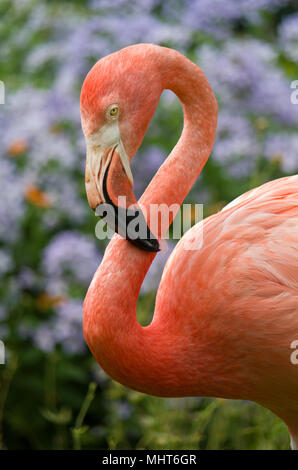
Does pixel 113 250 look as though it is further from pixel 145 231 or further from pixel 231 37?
pixel 231 37

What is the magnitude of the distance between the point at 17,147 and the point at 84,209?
506 mm

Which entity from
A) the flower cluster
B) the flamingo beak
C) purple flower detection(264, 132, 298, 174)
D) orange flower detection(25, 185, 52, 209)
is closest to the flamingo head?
the flamingo beak

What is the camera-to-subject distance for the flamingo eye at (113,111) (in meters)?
1.79

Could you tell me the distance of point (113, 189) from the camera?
1796mm

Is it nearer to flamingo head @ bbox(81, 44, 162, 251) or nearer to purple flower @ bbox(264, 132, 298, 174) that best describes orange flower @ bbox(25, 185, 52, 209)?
purple flower @ bbox(264, 132, 298, 174)

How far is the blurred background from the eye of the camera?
122 inches

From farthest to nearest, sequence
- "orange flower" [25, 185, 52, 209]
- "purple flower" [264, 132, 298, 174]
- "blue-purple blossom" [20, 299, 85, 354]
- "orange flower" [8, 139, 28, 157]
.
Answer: "orange flower" [8, 139, 28, 157]
"orange flower" [25, 185, 52, 209]
"purple flower" [264, 132, 298, 174]
"blue-purple blossom" [20, 299, 85, 354]

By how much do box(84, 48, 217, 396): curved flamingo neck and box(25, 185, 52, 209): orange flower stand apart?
1400 mm

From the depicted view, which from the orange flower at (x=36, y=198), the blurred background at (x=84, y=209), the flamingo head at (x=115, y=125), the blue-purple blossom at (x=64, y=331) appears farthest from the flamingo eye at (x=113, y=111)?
the orange flower at (x=36, y=198)

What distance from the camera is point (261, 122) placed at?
297cm

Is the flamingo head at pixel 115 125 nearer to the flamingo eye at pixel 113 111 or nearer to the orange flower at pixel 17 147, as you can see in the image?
the flamingo eye at pixel 113 111

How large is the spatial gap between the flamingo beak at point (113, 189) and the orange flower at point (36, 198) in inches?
62.5
